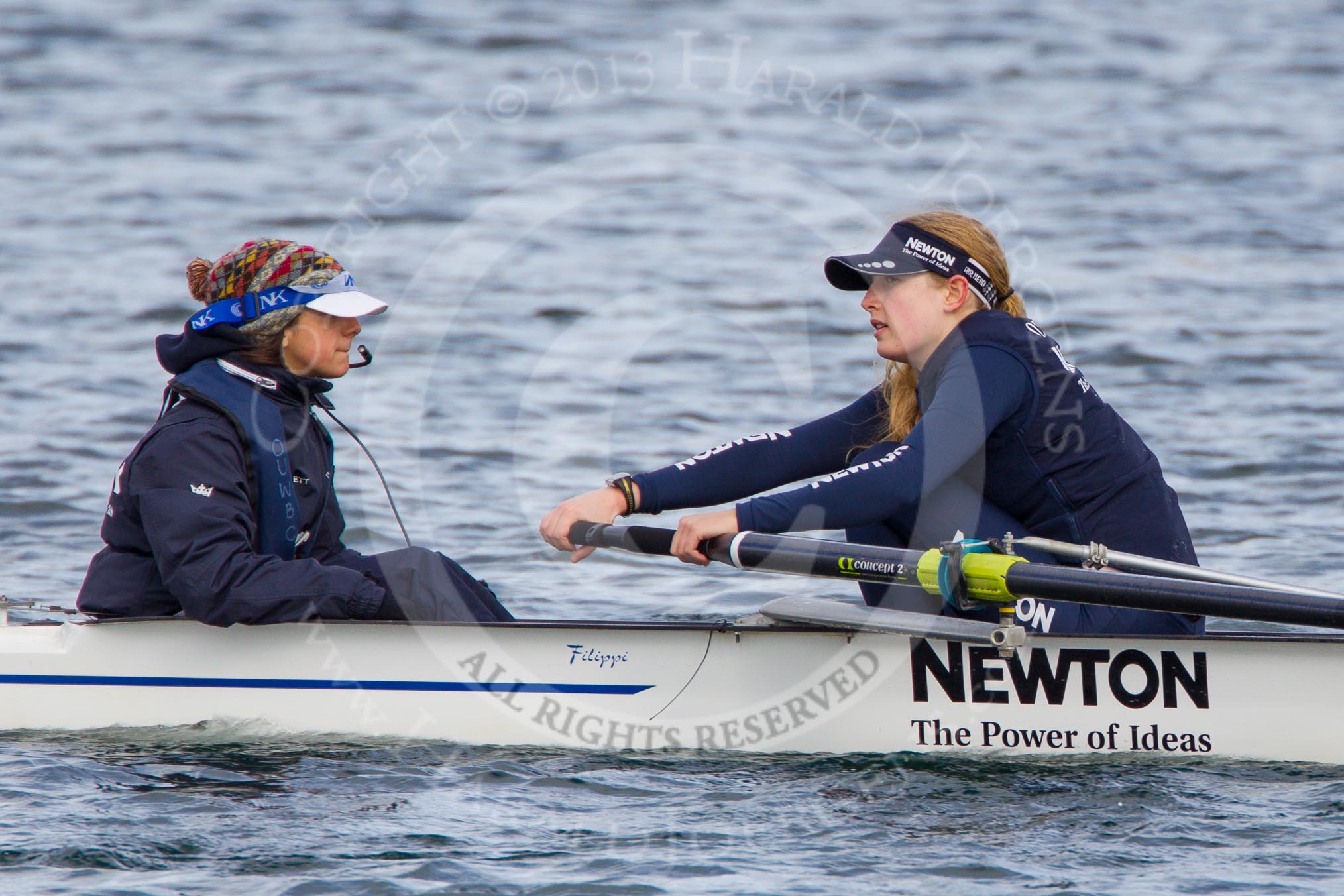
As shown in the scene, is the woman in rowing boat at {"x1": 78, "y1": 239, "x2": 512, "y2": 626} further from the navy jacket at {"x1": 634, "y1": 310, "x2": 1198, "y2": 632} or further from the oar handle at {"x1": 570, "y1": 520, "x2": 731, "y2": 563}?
the navy jacket at {"x1": 634, "y1": 310, "x2": 1198, "y2": 632}

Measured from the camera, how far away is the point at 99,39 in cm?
2202

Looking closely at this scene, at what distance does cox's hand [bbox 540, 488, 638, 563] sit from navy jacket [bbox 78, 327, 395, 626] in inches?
21.8

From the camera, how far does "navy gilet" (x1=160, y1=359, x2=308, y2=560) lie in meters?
4.77

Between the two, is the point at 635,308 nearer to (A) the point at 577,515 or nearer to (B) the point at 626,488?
(B) the point at 626,488

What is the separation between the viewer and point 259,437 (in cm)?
480

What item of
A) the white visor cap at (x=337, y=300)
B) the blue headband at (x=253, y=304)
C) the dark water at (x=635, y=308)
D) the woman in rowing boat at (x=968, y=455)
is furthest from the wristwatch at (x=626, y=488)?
the blue headband at (x=253, y=304)

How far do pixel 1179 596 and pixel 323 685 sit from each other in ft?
8.22

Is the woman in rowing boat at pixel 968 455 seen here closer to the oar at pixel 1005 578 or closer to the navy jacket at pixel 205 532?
the oar at pixel 1005 578

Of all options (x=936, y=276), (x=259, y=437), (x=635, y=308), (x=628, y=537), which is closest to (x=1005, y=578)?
(x=936, y=276)

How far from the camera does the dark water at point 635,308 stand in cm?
437

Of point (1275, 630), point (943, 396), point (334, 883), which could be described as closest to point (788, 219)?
point (1275, 630)

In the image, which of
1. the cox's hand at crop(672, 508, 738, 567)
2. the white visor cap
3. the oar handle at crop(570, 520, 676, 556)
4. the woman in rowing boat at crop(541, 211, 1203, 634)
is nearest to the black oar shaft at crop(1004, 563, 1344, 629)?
the woman in rowing boat at crop(541, 211, 1203, 634)

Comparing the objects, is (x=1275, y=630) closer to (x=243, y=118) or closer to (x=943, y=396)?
(x=943, y=396)

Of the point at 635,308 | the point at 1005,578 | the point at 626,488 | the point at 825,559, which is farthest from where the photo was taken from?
the point at 635,308
